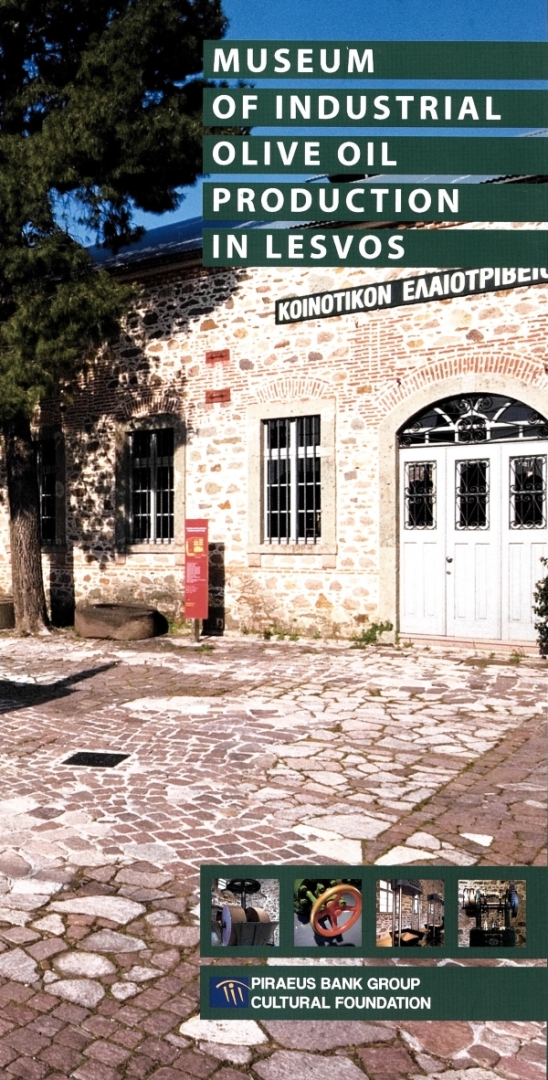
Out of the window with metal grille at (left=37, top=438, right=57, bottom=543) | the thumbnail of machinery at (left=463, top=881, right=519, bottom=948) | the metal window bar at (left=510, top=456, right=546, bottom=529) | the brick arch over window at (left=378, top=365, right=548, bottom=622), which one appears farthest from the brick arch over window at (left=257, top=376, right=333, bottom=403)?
the thumbnail of machinery at (left=463, top=881, right=519, bottom=948)

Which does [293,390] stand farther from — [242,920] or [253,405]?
[242,920]

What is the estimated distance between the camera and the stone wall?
9633 millimetres

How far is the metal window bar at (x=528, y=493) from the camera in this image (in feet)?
30.1

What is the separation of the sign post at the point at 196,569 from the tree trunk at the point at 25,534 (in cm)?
263

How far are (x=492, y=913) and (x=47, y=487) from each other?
12236 mm

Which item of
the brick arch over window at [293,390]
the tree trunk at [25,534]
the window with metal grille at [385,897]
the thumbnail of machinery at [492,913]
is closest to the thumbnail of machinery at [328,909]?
the window with metal grille at [385,897]

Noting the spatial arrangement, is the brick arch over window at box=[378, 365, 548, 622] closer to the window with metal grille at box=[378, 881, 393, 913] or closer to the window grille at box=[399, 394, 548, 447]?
the window grille at box=[399, 394, 548, 447]

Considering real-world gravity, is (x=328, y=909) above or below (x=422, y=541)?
below

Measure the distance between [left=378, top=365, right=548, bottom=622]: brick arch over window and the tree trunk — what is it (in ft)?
17.0

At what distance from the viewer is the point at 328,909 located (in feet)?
7.06

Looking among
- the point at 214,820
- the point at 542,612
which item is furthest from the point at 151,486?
the point at 214,820

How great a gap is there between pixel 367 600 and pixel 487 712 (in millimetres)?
3634

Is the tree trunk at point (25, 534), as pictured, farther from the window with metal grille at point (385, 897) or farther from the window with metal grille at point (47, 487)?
the window with metal grille at point (385, 897)

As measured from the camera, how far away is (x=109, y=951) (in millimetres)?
2969
